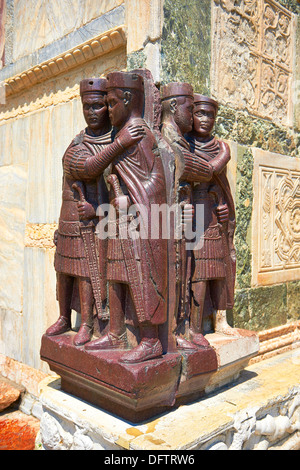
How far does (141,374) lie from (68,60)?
210cm

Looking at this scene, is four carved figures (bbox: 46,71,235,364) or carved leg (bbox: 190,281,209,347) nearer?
four carved figures (bbox: 46,71,235,364)

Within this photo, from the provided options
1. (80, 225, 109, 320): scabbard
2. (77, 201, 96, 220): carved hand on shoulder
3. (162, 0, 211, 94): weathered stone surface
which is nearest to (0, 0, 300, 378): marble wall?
(162, 0, 211, 94): weathered stone surface

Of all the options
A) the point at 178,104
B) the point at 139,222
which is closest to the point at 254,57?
the point at 178,104

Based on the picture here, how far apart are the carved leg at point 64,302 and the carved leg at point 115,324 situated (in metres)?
0.34

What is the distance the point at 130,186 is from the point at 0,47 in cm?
242

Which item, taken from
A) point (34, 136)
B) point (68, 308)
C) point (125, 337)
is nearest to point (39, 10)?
point (34, 136)

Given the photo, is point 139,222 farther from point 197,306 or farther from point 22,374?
point 22,374

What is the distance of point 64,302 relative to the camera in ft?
7.34

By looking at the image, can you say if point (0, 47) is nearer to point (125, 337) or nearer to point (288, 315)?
point (125, 337)

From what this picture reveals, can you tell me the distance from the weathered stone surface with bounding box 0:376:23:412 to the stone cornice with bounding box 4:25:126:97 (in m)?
2.38

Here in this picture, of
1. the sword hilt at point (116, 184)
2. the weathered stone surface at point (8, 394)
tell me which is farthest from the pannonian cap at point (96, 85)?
the weathered stone surface at point (8, 394)

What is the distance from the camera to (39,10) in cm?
300

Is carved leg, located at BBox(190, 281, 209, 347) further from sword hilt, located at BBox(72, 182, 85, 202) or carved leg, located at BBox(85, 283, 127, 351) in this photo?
sword hilt, located at BBox(72, 182, 85, 202)

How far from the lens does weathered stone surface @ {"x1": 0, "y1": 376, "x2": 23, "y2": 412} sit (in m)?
3.01
